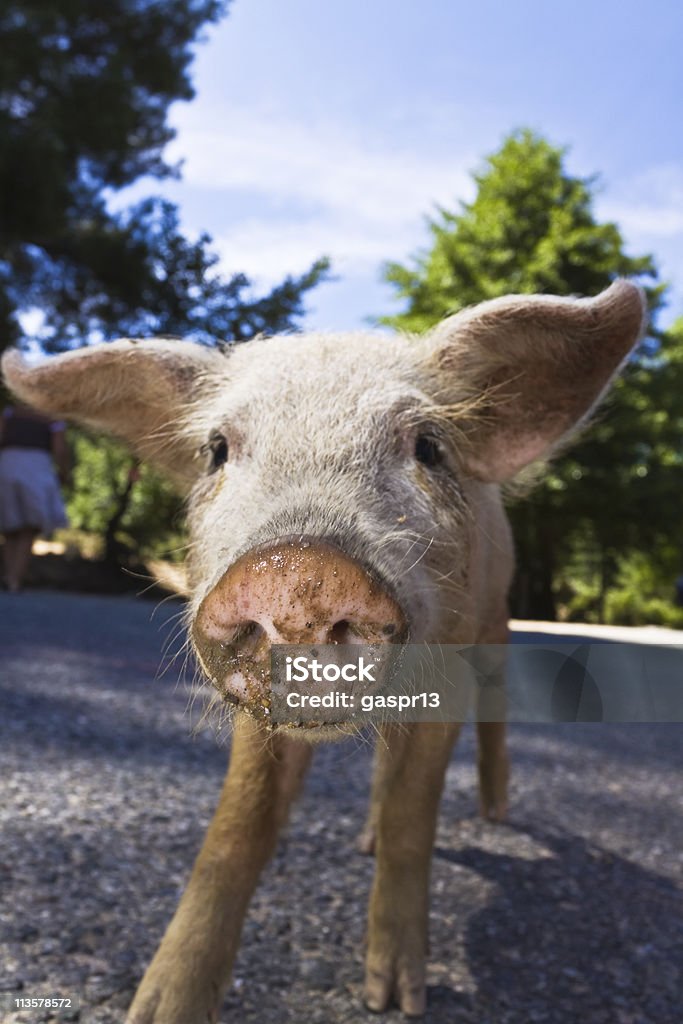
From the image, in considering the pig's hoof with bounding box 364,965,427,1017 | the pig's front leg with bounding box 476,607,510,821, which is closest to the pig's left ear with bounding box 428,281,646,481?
the pig's front leg with bounding box 476,607,510,821

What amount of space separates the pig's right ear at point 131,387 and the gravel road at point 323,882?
811mm

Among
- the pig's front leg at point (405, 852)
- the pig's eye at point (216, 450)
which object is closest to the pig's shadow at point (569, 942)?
the pig's front leg at point (405, 852)

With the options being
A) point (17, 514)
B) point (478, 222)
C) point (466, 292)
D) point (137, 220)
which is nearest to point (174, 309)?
point (137, 220)

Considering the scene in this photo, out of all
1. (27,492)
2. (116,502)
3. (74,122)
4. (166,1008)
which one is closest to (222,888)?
(166,1008)

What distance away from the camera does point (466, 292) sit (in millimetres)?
17766

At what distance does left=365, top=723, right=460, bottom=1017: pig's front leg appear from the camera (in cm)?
193

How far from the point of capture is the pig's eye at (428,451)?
6.10 ft

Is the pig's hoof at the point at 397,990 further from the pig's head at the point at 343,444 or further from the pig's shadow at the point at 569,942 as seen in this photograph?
the pig's head at the point at 343,444

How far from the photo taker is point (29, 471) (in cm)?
805

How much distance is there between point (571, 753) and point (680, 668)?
10.8 feet

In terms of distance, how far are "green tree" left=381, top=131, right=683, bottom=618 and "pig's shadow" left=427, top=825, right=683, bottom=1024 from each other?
13.1m

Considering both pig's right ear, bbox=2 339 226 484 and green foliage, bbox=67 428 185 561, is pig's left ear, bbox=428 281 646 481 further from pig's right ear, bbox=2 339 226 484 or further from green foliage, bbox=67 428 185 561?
green foliage, bbox=67 428 185 561

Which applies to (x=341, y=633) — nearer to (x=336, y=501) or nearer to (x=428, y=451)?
(x=336, y=501)

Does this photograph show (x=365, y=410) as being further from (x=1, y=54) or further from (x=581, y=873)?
(x=1, y=54)
